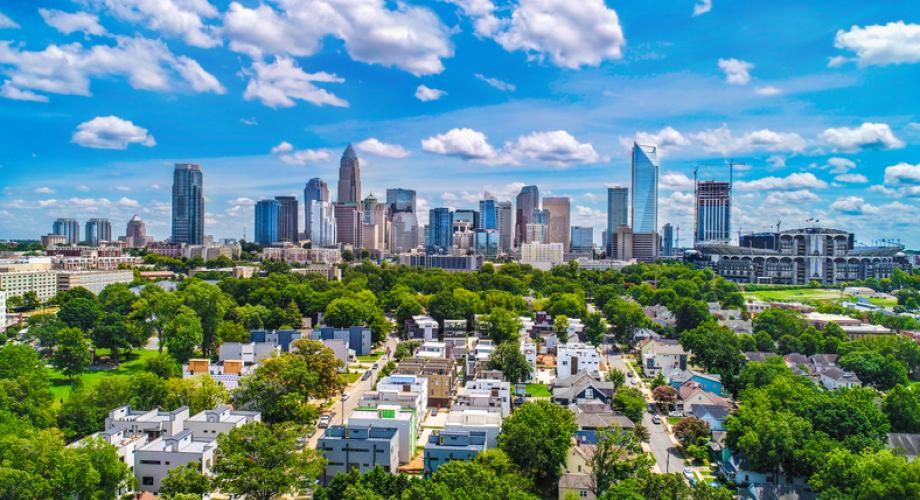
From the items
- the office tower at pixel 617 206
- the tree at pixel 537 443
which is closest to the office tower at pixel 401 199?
the office tower at pixel 617 206

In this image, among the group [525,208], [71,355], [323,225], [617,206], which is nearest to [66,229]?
[323,225]

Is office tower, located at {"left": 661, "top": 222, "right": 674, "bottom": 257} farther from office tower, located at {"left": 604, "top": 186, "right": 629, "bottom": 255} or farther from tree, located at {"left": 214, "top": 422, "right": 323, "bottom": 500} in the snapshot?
tree, located at {"left": 214, "top": 422, "right": 323, "bottom": 500}

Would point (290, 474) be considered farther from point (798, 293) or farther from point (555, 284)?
point (798, 293)

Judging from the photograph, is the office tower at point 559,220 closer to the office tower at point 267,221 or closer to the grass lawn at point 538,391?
the office tower at point 267,221

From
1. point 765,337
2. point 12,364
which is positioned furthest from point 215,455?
point 765,337

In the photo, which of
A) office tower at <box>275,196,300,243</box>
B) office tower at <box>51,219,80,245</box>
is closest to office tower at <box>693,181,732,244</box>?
office tower at <box>275,196,300,243</box>
